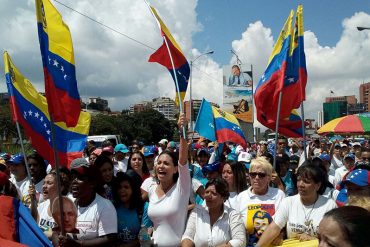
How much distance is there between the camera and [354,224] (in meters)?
1.60

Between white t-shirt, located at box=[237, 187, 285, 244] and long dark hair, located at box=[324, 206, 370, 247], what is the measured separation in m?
2.17

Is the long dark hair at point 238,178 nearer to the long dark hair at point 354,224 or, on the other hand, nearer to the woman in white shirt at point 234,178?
the woman in white shirt at point 234,178

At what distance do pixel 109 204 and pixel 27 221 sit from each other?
161 cm

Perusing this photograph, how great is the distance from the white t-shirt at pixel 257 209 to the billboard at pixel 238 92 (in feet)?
149

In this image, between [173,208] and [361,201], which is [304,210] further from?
[173,208]

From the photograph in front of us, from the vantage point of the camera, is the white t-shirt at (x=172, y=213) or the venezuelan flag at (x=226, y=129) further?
the venezuelan flag at (x=226, y=129)

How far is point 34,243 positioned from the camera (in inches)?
77.7

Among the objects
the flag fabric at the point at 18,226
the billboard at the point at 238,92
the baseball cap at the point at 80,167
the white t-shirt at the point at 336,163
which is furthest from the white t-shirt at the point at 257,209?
the billboard at the point at 238,92

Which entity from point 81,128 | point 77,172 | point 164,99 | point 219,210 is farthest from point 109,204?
point 164,99

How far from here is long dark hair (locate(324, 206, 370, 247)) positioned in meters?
1.57

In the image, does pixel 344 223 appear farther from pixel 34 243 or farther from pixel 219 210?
pixel 219 210

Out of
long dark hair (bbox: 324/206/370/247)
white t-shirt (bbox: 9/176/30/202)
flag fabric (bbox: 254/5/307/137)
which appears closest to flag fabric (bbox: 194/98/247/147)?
flag fabric (bbox: 254/5/307/137)

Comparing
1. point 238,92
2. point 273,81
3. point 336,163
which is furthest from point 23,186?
point 238,92

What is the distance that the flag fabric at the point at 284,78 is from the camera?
6.06 meters
